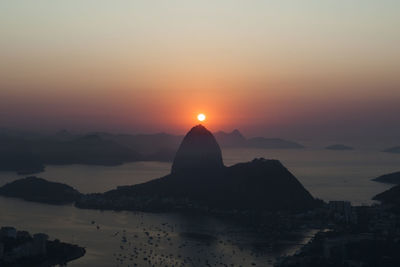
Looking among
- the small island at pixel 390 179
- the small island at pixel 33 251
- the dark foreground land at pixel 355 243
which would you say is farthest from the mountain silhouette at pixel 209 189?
the small island at pixel 390 179

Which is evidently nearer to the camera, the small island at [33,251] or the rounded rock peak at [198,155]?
the small island at [33,251]

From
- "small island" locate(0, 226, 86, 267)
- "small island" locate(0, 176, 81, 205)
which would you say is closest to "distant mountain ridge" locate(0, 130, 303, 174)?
"small island" locate(0, 176, 81, 205)

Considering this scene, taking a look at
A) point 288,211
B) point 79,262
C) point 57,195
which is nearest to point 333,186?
point 288,211

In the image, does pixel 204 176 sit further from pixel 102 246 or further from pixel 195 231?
pixel 102 246

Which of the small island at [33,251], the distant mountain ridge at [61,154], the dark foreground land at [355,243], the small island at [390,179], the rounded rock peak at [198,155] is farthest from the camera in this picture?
the distant mountain ridge at [61,154]

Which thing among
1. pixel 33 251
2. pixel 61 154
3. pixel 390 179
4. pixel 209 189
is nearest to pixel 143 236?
pixel 33 251

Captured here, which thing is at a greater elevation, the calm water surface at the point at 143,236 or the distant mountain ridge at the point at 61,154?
the distant mountain ridge at the point at 61,154

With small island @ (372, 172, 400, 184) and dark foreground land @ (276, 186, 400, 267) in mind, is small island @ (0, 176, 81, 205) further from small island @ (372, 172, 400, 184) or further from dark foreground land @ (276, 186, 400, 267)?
small island @ (372, 172, 400, 184)

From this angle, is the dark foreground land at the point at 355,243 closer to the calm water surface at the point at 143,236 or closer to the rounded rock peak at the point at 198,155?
the calm water surface at the point at 143,236
